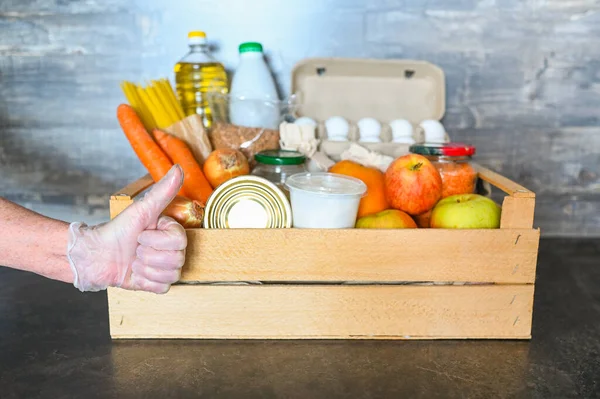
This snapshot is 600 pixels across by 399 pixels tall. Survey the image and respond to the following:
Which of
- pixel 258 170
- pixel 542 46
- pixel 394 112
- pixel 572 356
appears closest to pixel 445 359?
pixel 572 356

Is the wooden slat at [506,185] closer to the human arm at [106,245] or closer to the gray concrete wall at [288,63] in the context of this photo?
the gray concrete wall at [288,63]

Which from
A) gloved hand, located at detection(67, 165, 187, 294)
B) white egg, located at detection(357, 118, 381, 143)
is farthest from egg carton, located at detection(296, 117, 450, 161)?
gloved hand, located at detection(67, 165, 187, 294)

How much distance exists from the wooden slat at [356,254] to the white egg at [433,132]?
0.44 metres

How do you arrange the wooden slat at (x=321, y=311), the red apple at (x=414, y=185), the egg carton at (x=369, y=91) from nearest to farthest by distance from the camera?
the wooden slat at (x=321, y=311)
the red apple at (x=414, y=185)
the egg carton at (x=369, y=91)

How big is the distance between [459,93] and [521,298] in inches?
26.6

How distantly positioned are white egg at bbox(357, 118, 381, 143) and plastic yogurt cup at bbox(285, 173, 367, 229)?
0.37 meters

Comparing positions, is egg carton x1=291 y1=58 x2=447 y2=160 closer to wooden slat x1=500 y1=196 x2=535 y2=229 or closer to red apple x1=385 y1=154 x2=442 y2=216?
red apple x1=385 y1=154 x2=442 y2=216

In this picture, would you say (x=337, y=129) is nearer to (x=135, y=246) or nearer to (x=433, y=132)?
(x=433, y=132)

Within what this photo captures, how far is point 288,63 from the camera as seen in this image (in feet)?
4.33

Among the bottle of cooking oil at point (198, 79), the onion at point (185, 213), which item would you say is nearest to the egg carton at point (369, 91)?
the bottle of cooking oil at point (198, 79)

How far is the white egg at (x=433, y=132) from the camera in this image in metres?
1.18

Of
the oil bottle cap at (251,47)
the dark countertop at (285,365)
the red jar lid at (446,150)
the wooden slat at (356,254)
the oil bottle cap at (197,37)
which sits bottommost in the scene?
the dark countertop at (285,365)

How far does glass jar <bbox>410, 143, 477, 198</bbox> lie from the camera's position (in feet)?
3.17

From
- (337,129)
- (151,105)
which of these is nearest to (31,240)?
(151,105)
